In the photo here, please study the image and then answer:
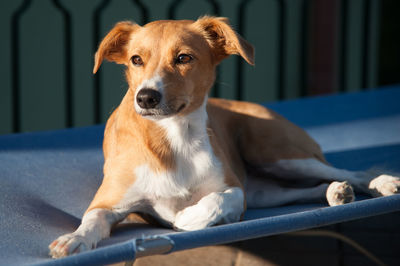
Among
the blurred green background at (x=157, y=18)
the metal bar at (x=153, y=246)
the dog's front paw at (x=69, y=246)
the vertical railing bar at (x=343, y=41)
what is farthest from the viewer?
the vertical railing bar at (x=343, y=41)

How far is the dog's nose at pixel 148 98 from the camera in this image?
2.00 m

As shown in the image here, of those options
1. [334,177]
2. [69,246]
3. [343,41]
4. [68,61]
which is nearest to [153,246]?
[69,246]

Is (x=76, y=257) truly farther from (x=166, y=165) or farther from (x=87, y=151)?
(x=87, y=151)

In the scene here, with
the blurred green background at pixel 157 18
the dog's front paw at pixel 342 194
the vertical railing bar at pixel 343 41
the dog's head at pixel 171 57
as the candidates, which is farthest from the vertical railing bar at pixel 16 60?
the vertical railing bar at pixel 343 41

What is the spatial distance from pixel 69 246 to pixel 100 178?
0.94 m

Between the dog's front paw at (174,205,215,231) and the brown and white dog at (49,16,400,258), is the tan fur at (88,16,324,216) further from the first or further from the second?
the dog's front paw at (174,205,215,231)

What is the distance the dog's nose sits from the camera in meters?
2.00

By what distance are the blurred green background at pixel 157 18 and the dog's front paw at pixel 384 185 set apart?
1.82 meters

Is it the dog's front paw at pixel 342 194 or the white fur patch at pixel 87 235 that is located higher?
the dog's front paw at pixel 342 194

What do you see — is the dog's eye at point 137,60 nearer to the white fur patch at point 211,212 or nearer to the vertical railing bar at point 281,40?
the white fur patch at point 211,212

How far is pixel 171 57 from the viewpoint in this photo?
218 cm

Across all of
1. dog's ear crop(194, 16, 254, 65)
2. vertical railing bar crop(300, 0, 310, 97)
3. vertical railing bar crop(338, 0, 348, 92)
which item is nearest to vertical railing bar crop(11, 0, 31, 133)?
dog's ear crop(194, 16, 254, 65)

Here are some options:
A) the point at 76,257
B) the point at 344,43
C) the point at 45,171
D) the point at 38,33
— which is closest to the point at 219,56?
the point at 45,171

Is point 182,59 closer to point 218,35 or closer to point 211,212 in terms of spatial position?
point 218,35
